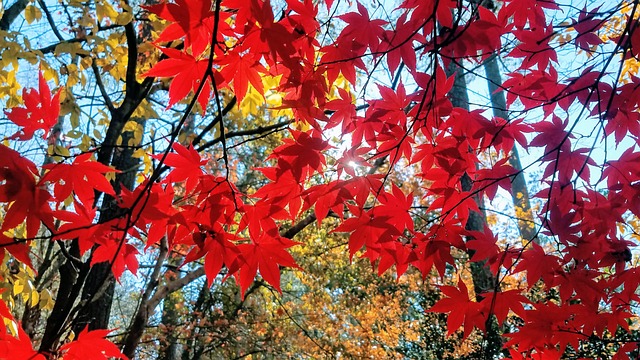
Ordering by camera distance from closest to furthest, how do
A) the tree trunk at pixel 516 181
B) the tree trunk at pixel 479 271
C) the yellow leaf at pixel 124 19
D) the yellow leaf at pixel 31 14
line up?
the yellow leaf at pixel 124 19 < the yellow leaf at pixel 31 14 < the tree trunk at pixel 479 271 < the tree trunk at pixel 516 181

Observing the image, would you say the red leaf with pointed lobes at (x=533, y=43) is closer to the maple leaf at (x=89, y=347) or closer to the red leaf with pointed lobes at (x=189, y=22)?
the red leaf with pointed lobes at (x=189, y=22)

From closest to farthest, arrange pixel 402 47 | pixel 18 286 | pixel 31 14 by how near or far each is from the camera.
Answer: pixel 402 47 < pixel 18 286 < pixel 31 14

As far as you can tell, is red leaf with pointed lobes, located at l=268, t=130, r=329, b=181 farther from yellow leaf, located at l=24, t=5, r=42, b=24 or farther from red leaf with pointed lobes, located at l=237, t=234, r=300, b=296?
yellow leaf, located at l=24, t=5, r=42, b=24

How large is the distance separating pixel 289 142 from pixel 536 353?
1259 millimetres

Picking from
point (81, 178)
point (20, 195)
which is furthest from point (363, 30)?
point (20, 195)

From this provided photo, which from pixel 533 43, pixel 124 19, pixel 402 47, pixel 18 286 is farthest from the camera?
pixel 124 19

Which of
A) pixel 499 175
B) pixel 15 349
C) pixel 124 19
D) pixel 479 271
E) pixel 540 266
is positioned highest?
pixel 479 271

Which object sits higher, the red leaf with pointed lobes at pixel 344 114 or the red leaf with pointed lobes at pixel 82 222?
the red leaf with pointed lobes at pixel 344 114

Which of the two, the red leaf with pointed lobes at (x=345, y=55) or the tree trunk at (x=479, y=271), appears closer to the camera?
the red leaf with pointed lobes at (x=345, y=55)

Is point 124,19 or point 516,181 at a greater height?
point 516,181

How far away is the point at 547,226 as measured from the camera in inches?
52.8

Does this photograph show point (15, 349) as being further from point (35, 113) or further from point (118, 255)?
point (35, 113)

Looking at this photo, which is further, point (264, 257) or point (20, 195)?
point (264, 257)

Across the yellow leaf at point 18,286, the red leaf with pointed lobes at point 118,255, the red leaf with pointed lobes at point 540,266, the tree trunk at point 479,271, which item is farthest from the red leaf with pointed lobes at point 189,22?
the tree trunk at point 479,271
